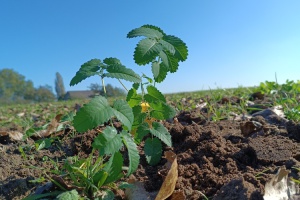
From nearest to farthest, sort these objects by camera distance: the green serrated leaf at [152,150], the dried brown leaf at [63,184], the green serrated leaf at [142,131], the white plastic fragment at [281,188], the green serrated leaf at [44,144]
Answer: the white plastic fragment at [281,188]
the dried brown leaf at [63,184]
the green serrated leaf at [142,131]
the green serrated leaf at [152,150]
the green serrated leaf at [44,144]

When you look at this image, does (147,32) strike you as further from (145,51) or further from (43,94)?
(43,94)

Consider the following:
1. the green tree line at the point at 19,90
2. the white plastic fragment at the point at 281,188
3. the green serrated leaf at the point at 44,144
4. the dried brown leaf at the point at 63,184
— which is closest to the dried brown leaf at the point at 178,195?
the white plastic fragment at the point at 281,188

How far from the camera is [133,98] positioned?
1.86 meters

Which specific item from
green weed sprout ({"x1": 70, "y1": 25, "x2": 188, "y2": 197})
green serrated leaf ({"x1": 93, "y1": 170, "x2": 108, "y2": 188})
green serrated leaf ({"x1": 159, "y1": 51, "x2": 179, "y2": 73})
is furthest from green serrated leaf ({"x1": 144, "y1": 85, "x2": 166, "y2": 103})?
green serrated leaf ({"x1": 93, "y1": 170, "x2": 108, "y2": 188})

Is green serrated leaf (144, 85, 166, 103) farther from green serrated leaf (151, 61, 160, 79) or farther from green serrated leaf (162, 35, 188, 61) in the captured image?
green serrated leaf (162, 35, 188, 61)

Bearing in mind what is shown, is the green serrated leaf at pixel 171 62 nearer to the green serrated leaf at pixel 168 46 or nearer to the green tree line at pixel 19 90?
the green serrated leaf at pixel 168 46

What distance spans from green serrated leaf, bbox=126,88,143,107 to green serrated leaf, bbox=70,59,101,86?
29 centimetres

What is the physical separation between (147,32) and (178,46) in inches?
7.0

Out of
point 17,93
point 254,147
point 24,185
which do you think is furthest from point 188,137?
point 17,93

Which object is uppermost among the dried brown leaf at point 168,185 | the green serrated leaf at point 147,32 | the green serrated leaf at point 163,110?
the green serrated leaf at point 147,32

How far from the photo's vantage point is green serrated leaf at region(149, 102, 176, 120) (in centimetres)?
180

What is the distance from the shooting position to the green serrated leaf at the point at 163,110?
1.80m

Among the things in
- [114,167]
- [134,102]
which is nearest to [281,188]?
[114,167]

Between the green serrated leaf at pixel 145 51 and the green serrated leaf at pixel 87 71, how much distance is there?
200mm
